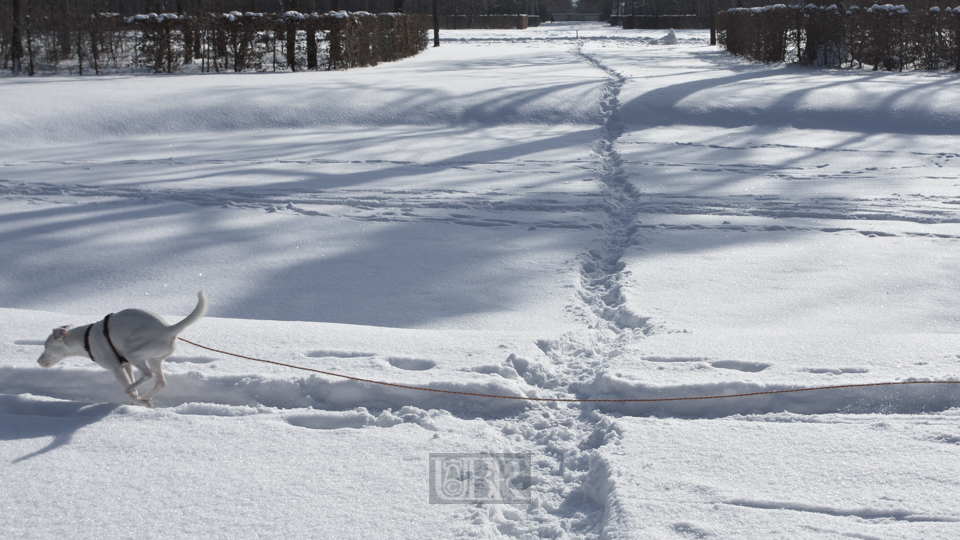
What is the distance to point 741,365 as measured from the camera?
3.44 m

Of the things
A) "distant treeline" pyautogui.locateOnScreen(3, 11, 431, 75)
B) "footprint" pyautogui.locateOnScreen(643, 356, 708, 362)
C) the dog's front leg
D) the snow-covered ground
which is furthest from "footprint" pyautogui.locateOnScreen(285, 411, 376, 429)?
"distant treeline" pyautogui.locateOnScreen(3, 11, 431, 75)

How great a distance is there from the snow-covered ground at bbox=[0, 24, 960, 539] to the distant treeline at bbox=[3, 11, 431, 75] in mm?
6002

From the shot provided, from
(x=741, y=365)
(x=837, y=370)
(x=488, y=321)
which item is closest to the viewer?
(x=837, y=370)

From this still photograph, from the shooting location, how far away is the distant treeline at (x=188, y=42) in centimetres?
1553

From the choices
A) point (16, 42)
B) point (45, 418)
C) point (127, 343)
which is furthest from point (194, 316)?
point (16, 42)

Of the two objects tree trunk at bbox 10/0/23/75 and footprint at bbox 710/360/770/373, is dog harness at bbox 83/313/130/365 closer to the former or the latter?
footprint at bbox 710/360/770/373

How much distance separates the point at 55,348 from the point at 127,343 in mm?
421

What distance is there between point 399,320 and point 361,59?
14.5 metres

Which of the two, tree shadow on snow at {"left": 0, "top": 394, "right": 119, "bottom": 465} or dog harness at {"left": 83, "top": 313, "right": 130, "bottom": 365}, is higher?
dog harness at {"left": 83, "top": 313, "right": 130, "bottom": 365}

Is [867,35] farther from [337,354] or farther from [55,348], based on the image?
[55,348]

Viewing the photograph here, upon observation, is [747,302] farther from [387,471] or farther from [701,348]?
[387,471]

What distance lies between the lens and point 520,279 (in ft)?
16.5

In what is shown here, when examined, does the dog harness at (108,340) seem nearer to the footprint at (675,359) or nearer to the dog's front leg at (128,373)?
the dog's front leg at (128,373)

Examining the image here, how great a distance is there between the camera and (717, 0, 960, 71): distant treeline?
14.5 meters
